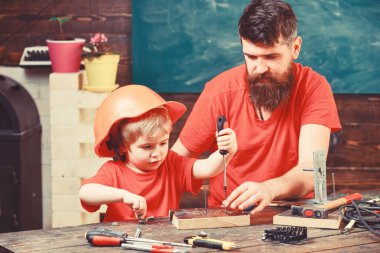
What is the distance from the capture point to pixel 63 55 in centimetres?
481

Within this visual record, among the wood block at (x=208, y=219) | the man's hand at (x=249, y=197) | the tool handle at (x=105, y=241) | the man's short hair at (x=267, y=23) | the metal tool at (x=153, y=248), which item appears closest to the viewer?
the metal tool at (x=153, y=248)

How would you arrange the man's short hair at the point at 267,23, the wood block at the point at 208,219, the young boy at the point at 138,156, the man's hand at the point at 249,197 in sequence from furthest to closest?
the man's short hair at the point at 267,23 → the young boy at the point at 138,156 → the man's hand at the point at 249,197 → the wood block at the point at 208,219

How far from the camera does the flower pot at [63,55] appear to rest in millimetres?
4812

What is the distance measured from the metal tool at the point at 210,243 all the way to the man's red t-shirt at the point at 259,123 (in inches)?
40.6

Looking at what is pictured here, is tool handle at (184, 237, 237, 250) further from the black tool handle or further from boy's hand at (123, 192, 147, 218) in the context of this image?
the black tool handle

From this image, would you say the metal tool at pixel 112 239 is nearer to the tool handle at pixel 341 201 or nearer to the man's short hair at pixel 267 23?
the tool handle at pixel 341 201

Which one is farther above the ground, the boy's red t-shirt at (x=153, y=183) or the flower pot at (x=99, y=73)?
the flower pot at (x=99, y=73)

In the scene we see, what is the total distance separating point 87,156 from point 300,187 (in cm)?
Answer: 195

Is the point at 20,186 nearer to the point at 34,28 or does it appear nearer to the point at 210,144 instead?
the point at 34,28

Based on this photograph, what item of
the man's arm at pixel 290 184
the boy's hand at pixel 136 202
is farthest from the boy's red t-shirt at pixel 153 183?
the man's arm at pixel 290 184

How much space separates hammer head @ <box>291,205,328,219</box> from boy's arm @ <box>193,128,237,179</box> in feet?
1.03

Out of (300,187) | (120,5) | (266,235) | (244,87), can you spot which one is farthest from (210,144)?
(120,5)

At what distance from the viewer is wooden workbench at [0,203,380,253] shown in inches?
98.8

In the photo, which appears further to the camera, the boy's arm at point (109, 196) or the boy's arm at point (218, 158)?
the boy's arm at point (218, 158)
